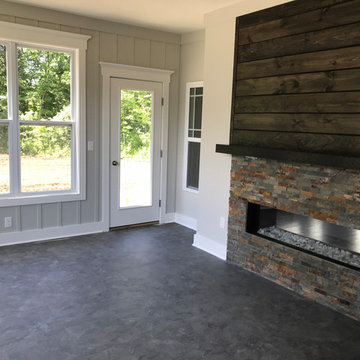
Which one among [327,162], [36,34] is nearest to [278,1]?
[327,162]

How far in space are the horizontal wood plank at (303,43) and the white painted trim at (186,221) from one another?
2.41 m

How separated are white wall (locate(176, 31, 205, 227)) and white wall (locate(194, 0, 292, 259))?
83 cm

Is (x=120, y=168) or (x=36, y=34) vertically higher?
(x=36, y=34)

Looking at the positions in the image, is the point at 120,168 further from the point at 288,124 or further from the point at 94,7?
the point at 288,124

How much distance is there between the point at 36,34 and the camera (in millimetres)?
4336

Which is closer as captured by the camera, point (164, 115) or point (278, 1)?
point (278, 1)

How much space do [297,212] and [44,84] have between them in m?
3.20

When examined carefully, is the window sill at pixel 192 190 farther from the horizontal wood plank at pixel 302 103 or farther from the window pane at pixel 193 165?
the horizontal wood plank at pixel 302 103

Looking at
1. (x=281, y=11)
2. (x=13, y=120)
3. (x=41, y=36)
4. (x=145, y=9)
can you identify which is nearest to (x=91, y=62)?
(x=41, y=36)

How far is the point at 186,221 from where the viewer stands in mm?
5570

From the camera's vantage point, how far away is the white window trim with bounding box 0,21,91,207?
4.26 m

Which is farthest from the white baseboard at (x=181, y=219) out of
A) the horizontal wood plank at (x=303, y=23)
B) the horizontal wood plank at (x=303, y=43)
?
the horizontal wood plank at (x=303, y=23)

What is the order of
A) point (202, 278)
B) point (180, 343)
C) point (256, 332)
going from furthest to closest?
1. point (202, 278)
2. point (256, 332)
3. point (180, 343)

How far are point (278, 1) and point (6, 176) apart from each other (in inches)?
136
